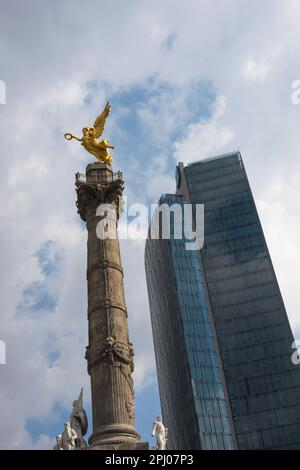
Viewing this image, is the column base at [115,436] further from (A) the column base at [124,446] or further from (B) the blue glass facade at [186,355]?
(B) the blue glass facade at [186,355]

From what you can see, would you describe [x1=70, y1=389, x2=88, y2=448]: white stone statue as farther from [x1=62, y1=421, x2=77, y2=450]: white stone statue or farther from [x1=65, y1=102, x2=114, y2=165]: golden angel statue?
[x1=65, y1=102, x2=114, y2=165]: golden angel statue

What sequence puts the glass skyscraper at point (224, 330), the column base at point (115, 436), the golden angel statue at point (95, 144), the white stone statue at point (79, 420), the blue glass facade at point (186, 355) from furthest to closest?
the blue glass facade at point (186, 355)
the glass skyscraper at point (224, 330)
the golden angel statue at point (95, 144)
the white stone statue at point (79, 420)
the column base at point (115, 436)

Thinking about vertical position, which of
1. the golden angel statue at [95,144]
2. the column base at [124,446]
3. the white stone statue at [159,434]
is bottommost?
the column base at [124,446]

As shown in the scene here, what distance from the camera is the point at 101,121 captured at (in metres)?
28.5

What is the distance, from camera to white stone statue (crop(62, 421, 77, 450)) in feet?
64.1

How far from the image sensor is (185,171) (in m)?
79.1

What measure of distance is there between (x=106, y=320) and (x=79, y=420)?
170 inches

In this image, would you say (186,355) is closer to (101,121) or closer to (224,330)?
(224,330)

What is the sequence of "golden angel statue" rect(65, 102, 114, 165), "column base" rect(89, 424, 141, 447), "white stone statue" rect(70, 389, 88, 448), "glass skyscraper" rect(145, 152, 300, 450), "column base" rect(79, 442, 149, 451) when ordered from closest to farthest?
"column base" rect(79, 442, 149, 451) < "column base" rect(89, 424, 141, 447) < "white stone statue" rect(70, 389, 88, 448) < "golden angel statue" rect(65, 102, 114, 165) < "glass skyscraper" rect(145, 152, 300, 450)

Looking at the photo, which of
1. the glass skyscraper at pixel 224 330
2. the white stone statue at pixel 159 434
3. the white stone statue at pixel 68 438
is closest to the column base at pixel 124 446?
the white stone statue at pixel 159 434

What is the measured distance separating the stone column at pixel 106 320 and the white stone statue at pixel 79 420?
3.84 feet

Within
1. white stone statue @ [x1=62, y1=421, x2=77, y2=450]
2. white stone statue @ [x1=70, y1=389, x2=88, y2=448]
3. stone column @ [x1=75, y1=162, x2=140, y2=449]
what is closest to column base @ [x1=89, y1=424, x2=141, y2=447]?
stone column @ [x1=75, y1=162, x2=140, y2=449]

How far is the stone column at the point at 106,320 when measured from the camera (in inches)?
775

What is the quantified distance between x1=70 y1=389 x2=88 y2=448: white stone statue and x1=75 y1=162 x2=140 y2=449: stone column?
1170mm
